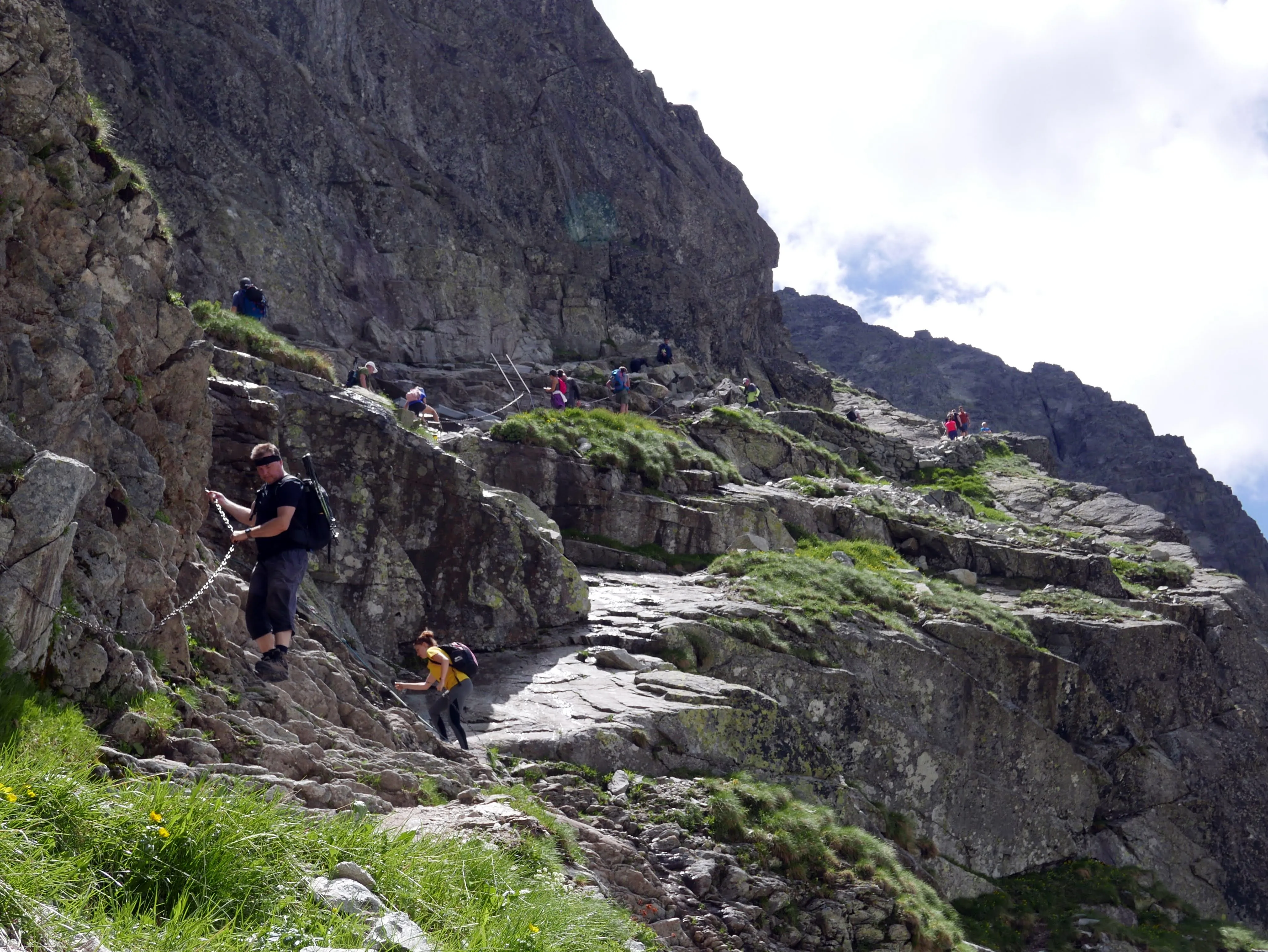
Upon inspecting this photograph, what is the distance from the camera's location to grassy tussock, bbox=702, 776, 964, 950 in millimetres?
13602

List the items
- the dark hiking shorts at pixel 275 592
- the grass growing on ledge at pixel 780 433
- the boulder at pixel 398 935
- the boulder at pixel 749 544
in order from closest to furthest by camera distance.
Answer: the boulder at pixel 398 935, the dark hiking shorts at pixel 275 592, the boulder at pixel 749 544, the grass growing on ledge at pixel 780 433

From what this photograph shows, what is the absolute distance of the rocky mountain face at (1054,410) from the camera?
90.0 m

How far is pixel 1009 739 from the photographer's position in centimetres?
2298

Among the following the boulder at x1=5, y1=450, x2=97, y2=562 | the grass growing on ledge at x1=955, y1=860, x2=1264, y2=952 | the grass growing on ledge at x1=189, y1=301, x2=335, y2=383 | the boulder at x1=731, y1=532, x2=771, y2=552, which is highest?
the grass growing on ledge at x1=189, y1=301, x2=335, y2=383

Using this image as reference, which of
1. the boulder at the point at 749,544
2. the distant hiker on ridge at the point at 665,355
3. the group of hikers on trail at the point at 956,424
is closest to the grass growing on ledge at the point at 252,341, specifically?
the boulder at the point at 749,544

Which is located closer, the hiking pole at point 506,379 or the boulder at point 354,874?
the boulder at point 354,874

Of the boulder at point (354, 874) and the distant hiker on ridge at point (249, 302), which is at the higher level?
the distant hiker on ridge at point (249, 302)

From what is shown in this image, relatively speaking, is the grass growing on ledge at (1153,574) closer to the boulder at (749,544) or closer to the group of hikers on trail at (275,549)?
the boulder at (749,544)

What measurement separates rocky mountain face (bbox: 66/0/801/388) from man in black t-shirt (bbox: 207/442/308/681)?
2928 cm

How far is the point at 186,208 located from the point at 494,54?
2760 centimetres

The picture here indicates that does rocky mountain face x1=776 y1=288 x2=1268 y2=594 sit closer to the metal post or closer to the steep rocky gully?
the metal post

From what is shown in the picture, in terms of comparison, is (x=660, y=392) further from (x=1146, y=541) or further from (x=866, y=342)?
(x=866, y=342)

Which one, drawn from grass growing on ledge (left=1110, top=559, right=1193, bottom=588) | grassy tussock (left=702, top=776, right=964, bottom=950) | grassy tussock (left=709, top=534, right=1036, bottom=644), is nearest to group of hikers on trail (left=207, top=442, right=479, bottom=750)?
grassy tussock (left=702, top=776, right=964, bottom=950)

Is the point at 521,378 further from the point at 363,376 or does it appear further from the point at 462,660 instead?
Result: the point at 462,660
